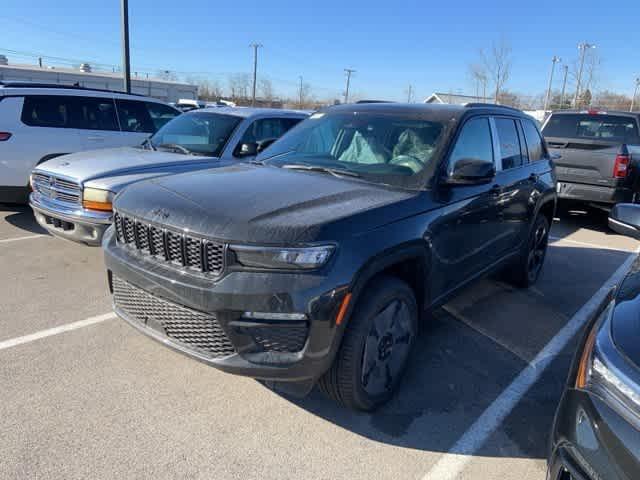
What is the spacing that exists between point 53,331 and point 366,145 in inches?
110

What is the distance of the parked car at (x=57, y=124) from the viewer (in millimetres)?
6379

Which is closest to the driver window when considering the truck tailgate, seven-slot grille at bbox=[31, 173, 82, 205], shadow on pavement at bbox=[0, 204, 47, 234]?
seven-slot grille at bbox=[31, 173, 82, 205]

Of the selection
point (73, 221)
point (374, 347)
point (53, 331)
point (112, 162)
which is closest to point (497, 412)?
point (374, 347)

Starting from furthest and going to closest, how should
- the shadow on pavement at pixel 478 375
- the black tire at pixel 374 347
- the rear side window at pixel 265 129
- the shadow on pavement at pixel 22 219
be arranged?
the shadow on pavement at pixel 22 219 < the rear side window at pixel 265 129 < the shadow on pavement at pixel 478 375 < the black tire at pixel 374 347

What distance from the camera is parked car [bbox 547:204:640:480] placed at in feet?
5.24

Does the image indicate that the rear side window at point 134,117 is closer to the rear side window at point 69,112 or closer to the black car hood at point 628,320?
the rear side window at point 69,112

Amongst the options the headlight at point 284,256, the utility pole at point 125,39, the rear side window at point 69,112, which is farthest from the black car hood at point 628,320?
the utility pole at point 125,39

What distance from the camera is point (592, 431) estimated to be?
1.73m

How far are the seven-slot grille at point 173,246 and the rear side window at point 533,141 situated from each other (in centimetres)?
367

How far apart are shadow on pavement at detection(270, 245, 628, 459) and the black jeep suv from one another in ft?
0.75

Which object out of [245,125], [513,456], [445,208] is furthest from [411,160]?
[245,125]

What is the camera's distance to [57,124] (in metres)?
6.84

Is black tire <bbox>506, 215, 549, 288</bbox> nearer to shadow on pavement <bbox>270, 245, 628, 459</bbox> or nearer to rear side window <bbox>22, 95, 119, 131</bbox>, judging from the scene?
shadow on pavement <bbox>270, 245, 628, 459</bbox>

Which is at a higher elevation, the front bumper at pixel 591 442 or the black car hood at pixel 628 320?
the black car hood at pixel 628 320
